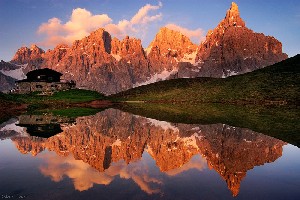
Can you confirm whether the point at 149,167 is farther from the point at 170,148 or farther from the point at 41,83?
the point at 41,83

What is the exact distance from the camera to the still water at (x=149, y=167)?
41.1ft

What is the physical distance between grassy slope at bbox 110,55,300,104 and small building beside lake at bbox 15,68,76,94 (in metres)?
36.6

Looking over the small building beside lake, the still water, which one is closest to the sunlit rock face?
the still water

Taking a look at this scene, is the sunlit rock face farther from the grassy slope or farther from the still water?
the grassy slope

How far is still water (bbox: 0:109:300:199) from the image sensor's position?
1253cm

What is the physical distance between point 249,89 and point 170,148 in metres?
96.7

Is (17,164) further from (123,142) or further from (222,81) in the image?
(222,81)

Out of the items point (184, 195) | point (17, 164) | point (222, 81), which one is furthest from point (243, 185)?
point (222, 81)

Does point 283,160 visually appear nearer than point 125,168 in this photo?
No

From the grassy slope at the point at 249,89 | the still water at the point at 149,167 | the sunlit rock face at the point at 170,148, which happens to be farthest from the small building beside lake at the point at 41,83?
the still water at the point at 149,167

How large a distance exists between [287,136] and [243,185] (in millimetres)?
15986

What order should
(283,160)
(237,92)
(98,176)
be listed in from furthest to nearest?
(237,92)
(283,160)
(98,176)

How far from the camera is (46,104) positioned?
89.8 metres

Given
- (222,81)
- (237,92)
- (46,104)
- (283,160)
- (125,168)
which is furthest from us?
(222,81)
